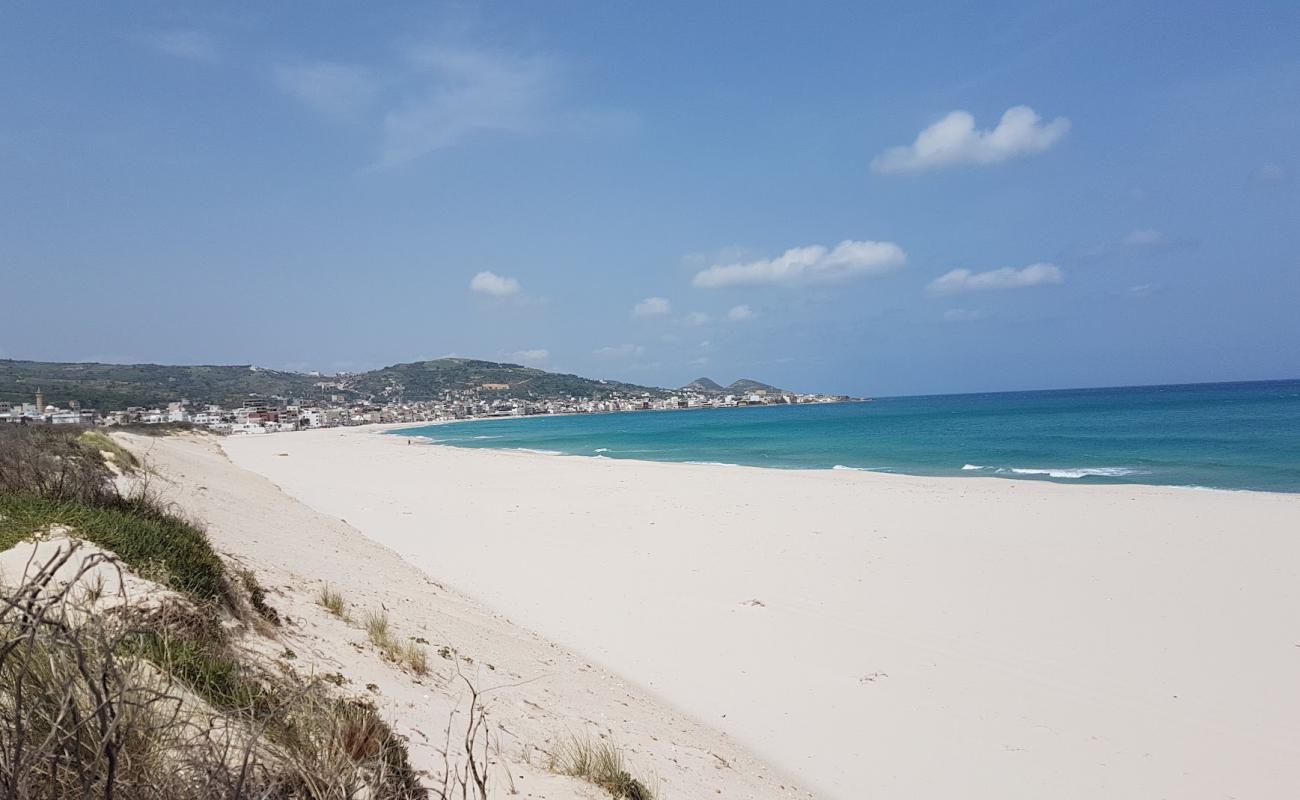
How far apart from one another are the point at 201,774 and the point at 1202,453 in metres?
39.3

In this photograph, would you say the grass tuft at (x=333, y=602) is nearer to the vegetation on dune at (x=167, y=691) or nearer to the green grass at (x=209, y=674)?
the vegetation on dune at (x=167, y=691)

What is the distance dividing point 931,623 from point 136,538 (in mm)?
8855

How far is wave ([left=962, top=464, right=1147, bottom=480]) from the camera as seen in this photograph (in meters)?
26.0

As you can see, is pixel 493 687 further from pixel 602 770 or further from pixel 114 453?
pixel 114 453

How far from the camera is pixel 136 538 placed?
557 cm

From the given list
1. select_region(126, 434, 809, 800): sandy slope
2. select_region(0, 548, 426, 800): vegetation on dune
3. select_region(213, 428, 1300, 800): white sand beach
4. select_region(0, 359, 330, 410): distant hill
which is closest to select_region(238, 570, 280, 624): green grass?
select_region(126, 434, 809, 800): sandy slope

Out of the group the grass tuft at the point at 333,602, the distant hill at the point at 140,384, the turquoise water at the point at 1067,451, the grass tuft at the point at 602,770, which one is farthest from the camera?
the distant hill at the point at 140,384

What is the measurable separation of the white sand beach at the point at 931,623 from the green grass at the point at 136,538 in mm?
2364

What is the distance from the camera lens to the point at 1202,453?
3081cm

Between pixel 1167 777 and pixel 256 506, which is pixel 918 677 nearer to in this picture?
pixel 1167 777

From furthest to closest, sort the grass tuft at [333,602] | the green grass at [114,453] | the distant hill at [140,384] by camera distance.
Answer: the distant hill at [140,384] → the green grass at [114,453] → the grass tuft at [333,602]

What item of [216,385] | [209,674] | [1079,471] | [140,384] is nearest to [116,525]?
[209,674]

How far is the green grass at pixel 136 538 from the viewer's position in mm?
5027

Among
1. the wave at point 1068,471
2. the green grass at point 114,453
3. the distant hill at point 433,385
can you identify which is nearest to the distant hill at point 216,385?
the distant hill at point 433,385
